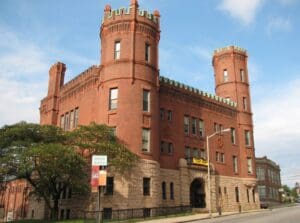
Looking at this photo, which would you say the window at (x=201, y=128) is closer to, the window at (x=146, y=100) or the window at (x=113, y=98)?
the window at (x=146, y=100)

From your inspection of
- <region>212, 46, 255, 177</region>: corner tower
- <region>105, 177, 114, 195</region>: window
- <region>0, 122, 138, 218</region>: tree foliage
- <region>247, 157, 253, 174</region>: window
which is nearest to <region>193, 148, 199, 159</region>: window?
<region>212, 46, 255, 177</region>: corner tower

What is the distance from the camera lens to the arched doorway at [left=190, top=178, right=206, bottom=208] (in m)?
47.2

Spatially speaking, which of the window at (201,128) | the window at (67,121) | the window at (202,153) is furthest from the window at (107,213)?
the window at (201,128)

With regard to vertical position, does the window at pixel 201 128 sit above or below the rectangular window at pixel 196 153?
above

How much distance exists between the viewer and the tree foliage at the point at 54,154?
31.7 m

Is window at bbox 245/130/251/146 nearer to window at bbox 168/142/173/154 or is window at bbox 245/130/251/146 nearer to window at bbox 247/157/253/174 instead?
window at bbox 247/157/253/174

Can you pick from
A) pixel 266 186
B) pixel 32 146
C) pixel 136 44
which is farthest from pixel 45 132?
pixel 266 186

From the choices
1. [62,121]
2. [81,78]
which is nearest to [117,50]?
[81,78]

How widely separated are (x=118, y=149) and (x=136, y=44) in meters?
12.9

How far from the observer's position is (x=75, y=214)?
126 ft

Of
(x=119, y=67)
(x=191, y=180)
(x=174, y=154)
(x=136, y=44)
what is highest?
(x=136, y=44)

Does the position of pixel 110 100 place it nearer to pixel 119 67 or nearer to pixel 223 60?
pixel 119 67

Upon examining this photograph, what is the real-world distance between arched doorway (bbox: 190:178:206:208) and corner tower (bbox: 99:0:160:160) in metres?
10.8

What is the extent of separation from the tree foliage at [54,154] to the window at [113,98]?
3.49m
